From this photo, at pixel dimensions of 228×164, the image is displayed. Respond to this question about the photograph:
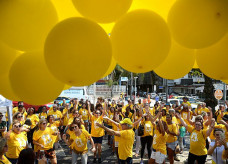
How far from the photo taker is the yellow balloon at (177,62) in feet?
6.55

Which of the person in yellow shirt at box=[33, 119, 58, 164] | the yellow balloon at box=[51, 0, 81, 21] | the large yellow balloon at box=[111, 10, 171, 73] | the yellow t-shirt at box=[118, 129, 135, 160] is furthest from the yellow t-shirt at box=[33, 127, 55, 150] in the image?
the large yellow balloon at box=[111, 10, 171, 73]

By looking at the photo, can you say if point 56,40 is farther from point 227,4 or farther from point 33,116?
point 33,116

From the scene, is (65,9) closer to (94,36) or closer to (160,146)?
(94,36)

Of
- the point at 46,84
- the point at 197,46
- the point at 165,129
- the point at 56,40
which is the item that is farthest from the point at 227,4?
the point at 165,129

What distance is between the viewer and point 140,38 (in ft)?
4.97

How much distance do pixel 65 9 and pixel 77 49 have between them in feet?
2.03

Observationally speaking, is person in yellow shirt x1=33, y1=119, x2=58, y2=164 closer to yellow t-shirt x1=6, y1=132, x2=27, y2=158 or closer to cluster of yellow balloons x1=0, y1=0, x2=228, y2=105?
yellow t-shirt x1=6, y1=132, x2=27, y2=158

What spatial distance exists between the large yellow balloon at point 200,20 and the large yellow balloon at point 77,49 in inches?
22.7

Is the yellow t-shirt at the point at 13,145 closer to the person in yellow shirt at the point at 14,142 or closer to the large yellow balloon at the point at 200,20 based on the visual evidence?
the person in yellow shirt at the point at 14,142

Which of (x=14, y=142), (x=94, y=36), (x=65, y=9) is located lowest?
(x=14, y=142)

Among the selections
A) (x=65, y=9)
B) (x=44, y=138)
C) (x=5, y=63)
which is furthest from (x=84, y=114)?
(x=65, y=9)

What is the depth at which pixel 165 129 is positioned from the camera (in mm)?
4875

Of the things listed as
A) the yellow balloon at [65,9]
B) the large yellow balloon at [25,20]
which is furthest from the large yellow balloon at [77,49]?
the yellow balloon at [65,9]

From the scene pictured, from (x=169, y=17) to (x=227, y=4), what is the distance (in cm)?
43
